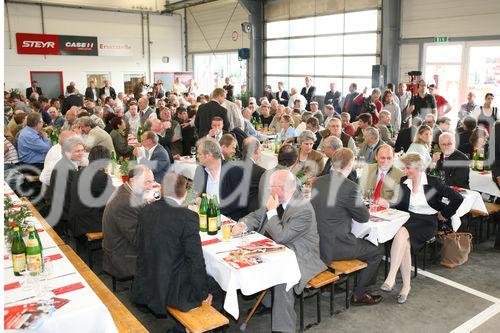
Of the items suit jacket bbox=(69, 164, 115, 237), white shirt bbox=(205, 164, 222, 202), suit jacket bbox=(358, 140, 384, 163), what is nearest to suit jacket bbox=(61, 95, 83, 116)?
suit jacket bbox=(69, 164, 115, 237)

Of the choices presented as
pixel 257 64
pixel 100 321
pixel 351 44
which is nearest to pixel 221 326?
pixel 100 321

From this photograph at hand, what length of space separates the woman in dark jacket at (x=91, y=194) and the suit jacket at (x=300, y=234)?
1.98 m

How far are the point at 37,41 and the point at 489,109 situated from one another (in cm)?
1571

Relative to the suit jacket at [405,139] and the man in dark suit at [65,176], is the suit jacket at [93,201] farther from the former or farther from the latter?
the suit jacket at [405,139]

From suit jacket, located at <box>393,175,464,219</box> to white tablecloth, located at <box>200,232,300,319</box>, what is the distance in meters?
1.69

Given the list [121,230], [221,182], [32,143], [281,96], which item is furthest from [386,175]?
[281,96]

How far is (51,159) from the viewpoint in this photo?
19.1ft

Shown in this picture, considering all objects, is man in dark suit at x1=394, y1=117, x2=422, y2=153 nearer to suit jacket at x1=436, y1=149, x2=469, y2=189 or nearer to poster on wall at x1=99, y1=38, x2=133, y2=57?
suit jacket at x1=436, y1=149, x2=469, y2=189

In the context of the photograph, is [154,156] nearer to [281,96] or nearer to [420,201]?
[420,201]

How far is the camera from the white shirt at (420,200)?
14.9 feet

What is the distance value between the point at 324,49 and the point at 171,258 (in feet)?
41.6

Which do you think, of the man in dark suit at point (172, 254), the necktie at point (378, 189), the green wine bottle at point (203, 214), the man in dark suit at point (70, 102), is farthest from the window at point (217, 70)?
the man in dark suit at point (172, 254)

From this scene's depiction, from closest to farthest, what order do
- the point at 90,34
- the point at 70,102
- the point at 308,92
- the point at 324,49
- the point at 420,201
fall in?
the point at 420,201, the point at 70,102, the point at 308,92, the point at 324,49, the point at 90,34

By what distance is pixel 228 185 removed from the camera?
4586 millimetres
